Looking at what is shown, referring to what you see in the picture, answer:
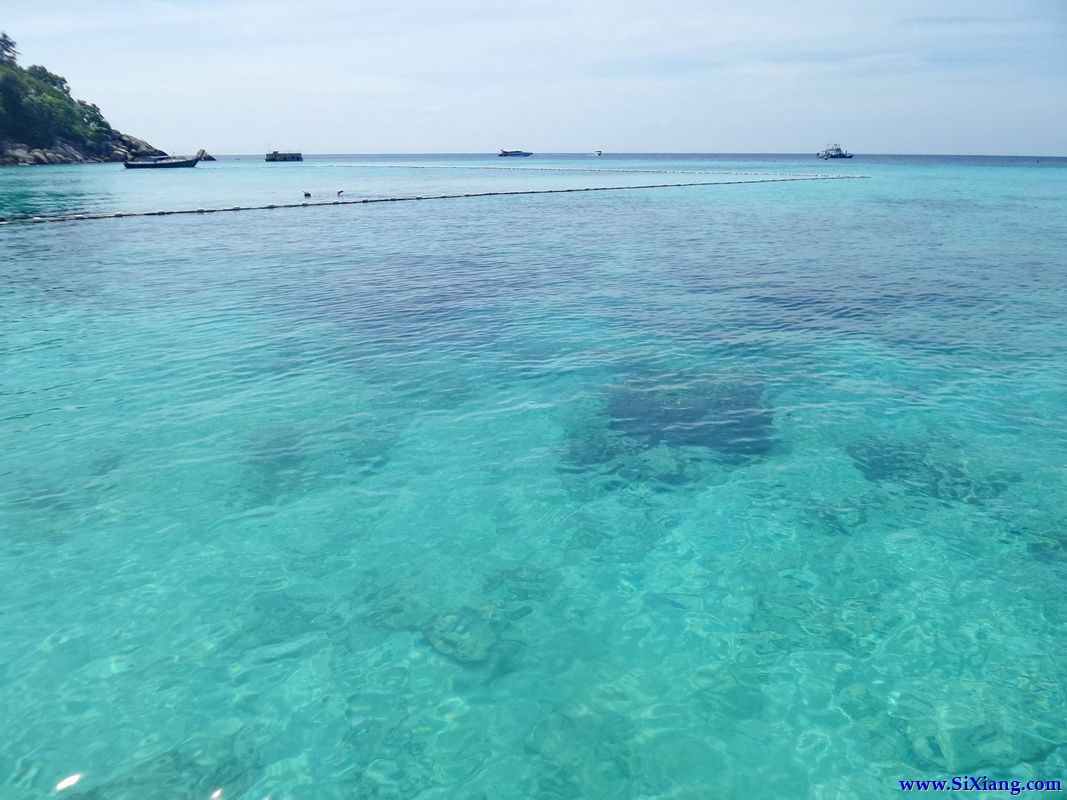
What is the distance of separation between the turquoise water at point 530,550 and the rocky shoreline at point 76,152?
15235 cm

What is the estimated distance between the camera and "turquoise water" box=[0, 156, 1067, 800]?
23.9ft

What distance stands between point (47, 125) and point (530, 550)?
189 meters

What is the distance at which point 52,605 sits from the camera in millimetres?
9414

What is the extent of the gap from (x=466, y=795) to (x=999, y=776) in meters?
6.27

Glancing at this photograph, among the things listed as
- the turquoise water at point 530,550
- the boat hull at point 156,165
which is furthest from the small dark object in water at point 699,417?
the boat hull at point 156,165

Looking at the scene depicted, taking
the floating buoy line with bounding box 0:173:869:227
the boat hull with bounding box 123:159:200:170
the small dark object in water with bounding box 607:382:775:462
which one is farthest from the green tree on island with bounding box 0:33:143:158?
the small dark object in water with bounding box 607:382:775:462

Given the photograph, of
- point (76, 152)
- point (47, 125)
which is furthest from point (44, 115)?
point (76, 152)

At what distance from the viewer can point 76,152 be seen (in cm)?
15412

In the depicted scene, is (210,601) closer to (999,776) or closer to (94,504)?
(94,504)

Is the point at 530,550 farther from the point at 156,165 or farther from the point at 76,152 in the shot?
the point at 76,152

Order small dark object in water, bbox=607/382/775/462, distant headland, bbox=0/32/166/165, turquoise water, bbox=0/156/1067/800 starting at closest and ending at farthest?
1. turquoise water, bbox=0/156/1067/800
2. small dark object in water, bbox=607/382/775/462
3. distant headland, bbox=0/32/166/165

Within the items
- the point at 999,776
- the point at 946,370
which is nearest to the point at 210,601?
the point at 999,776

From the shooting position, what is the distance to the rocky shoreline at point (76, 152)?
13262cm

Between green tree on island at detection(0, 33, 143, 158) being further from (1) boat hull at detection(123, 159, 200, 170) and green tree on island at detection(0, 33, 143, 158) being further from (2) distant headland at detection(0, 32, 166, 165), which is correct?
(1) boat hull at detection(123, 159, 200, 170)
